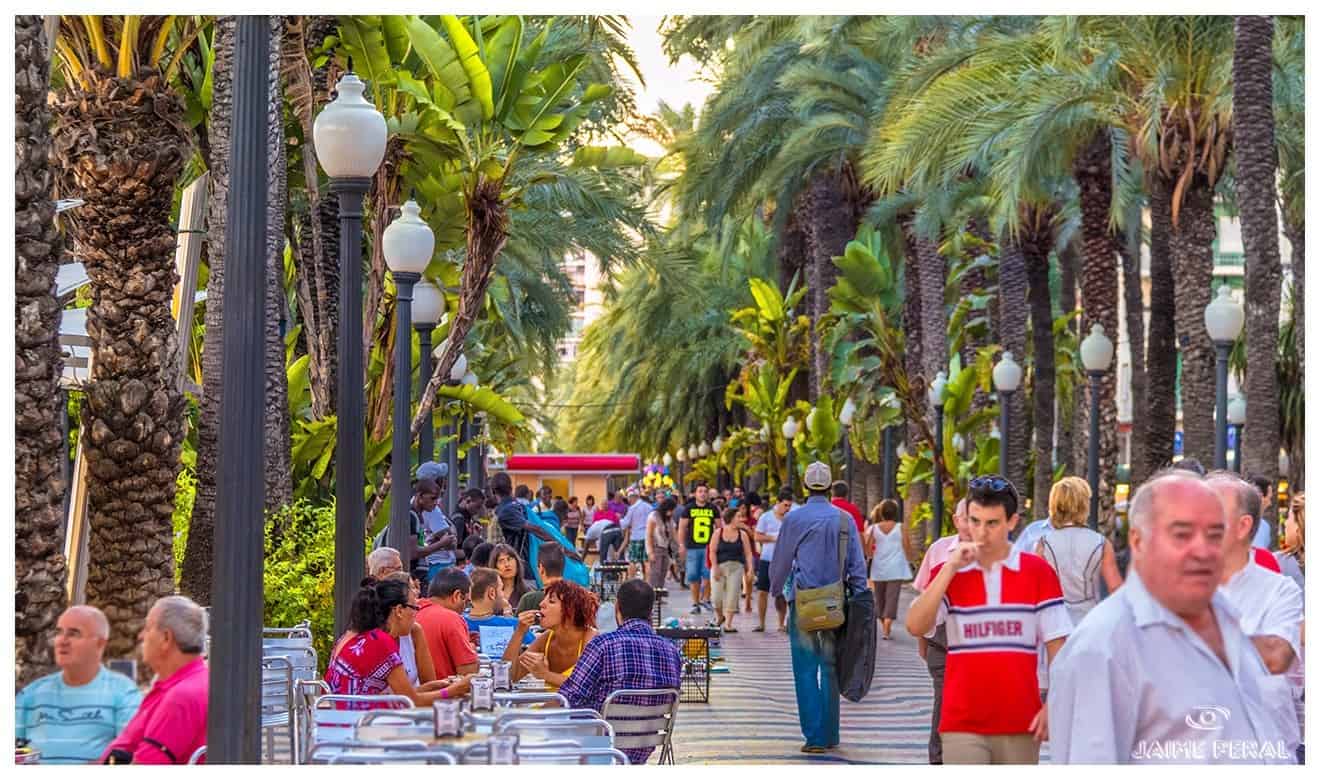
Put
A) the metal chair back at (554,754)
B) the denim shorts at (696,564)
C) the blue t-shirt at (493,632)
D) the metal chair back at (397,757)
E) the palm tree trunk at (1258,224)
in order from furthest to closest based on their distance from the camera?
the denim shorts at (696,564) < the palm tree trunk at (1258,224) < the blue t-shirt at (493,632) < the metal chair back at (554,754) < the metal chair back at (397,757)

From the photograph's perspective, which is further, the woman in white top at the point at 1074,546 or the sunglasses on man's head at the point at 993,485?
the woman in white top at the point at 1074,546

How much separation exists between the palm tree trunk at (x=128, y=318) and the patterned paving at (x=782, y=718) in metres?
3.71

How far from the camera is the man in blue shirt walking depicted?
11.7 meters

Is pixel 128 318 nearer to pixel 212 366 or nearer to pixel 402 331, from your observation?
pixel 212 366

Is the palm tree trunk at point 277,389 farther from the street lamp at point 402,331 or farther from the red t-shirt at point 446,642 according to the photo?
the red t-shirt at point 446,642

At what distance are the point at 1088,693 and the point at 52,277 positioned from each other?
6029 millimetres

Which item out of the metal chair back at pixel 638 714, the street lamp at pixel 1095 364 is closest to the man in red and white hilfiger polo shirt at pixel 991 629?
the metal chair back at pixel 638 714

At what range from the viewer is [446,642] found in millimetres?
9586

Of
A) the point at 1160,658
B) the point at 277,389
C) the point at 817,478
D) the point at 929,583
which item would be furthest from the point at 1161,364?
the point at 1160,658

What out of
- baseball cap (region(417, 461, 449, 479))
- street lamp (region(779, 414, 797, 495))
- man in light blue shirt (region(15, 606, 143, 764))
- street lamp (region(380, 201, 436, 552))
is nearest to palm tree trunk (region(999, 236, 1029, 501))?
street lamp (region(779, 414, 797, 495))

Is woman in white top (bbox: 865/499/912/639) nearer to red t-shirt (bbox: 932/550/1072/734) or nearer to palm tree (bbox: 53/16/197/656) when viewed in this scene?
palm tree (bbox: 53/16/197/656)

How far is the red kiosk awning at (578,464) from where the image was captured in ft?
219

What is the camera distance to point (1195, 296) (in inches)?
888
